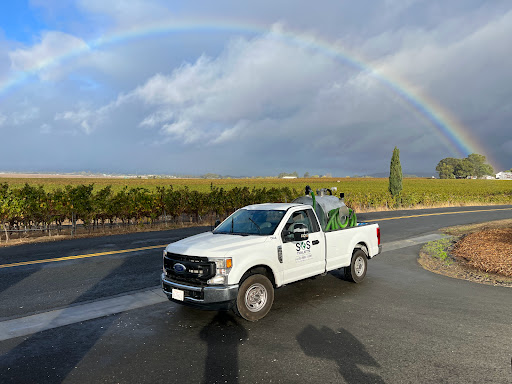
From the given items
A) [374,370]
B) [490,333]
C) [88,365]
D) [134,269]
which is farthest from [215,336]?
[134,269]

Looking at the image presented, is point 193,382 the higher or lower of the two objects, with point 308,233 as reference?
lower

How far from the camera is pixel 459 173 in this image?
15712 centimetres

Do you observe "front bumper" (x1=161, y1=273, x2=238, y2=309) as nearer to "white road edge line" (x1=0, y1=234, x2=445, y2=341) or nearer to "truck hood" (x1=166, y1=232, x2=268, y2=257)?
"truck hood" (x1=166, y1=232, x2=268, y2=257)

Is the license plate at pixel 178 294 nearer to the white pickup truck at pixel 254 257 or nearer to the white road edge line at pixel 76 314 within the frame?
the white pickup truck at pixel 254 257

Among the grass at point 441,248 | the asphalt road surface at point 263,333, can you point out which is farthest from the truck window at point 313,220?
the grass at point 441,248

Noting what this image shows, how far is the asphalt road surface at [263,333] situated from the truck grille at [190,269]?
714 mm

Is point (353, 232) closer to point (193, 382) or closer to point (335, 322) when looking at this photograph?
point (335, 322)

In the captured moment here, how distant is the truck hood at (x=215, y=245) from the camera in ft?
19.2

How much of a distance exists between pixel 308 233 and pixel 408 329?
2.44 meters

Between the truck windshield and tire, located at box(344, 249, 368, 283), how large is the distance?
94.6 inches

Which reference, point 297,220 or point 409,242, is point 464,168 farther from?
point 297,220

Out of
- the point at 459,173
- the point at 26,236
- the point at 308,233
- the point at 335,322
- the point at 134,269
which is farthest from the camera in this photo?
the point at 459,173

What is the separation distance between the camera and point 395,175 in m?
32.2

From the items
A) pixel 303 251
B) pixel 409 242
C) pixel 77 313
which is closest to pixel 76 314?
pixel 77 313
